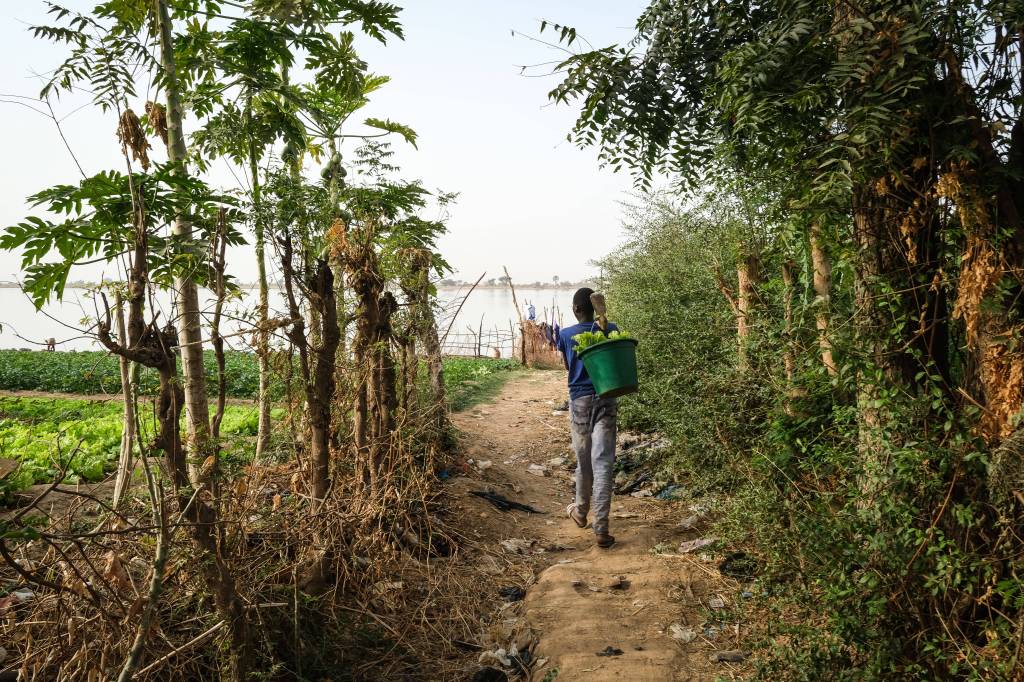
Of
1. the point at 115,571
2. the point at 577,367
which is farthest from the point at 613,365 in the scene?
the point at 115,571

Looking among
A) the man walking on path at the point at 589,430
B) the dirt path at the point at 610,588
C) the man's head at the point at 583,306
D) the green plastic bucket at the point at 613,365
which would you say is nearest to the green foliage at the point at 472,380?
the dirt path at the point at 610,588

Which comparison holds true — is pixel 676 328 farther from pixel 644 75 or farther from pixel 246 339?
pixel 246 339

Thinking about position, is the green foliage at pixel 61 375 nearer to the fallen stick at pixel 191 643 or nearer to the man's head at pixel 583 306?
the man's head at pixel 583 306

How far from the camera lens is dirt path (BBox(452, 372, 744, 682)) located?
3.62 metres

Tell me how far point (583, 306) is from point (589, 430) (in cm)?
101

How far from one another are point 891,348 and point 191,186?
3537 mm

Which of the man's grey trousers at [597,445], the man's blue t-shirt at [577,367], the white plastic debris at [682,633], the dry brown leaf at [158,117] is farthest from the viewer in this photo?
the man's blue t-shirt at [577,367]

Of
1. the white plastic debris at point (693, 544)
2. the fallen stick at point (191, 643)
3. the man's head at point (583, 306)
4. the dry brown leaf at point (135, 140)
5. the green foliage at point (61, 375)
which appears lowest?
the white plastic debris at point (693, 544)

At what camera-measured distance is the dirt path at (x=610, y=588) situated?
3619mm

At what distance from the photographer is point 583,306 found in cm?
555

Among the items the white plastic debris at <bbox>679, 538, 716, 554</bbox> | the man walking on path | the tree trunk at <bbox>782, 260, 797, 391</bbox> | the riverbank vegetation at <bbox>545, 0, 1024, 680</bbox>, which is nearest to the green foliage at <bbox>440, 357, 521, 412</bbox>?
the man walking on path

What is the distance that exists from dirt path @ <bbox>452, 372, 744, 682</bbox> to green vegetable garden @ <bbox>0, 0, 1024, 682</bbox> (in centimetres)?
5

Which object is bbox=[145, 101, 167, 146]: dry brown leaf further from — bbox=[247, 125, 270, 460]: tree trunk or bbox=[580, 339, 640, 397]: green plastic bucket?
bbox=[580, 339, 640, 397]: green plastic bucket

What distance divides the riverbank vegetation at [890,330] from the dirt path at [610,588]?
0.49 metres
